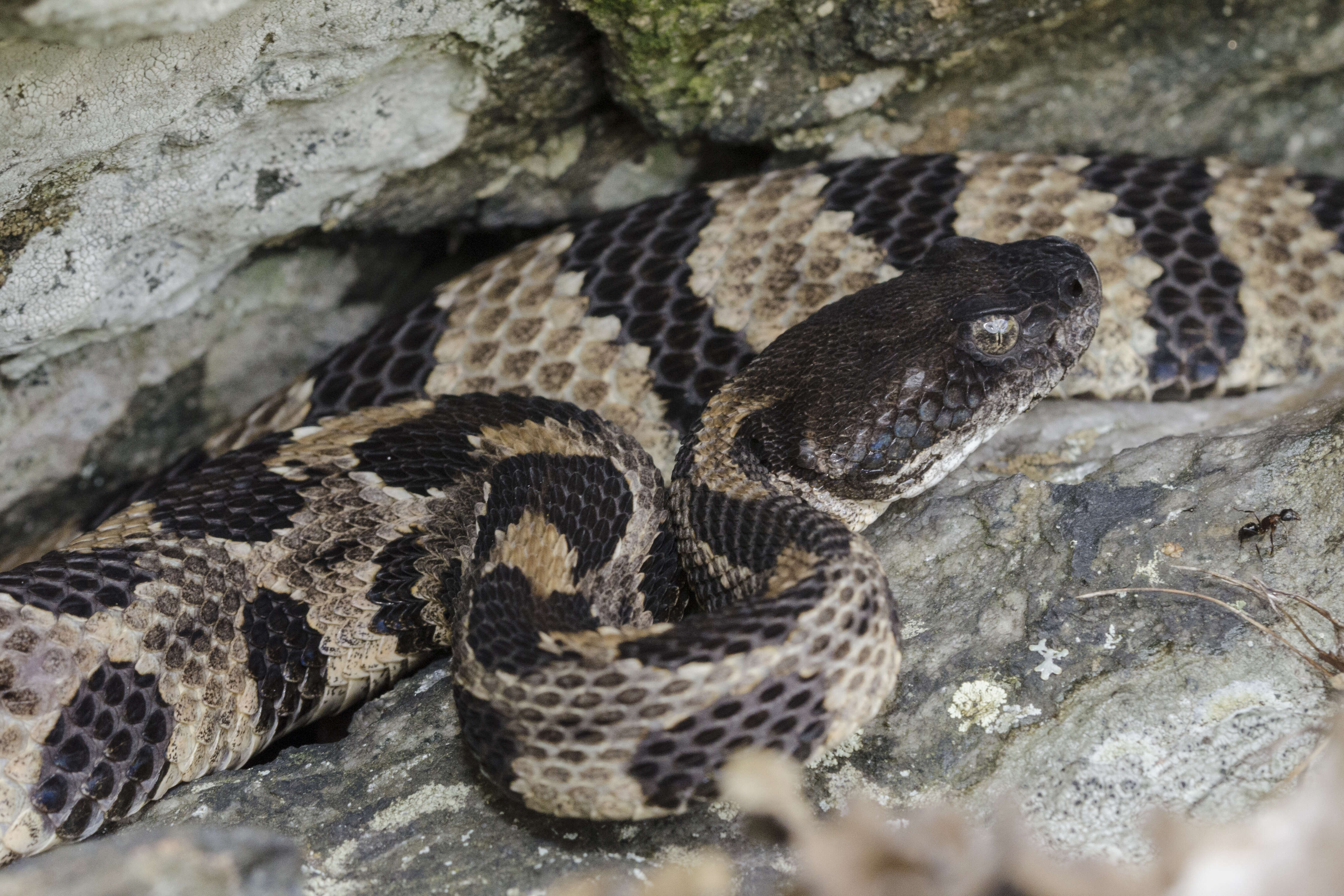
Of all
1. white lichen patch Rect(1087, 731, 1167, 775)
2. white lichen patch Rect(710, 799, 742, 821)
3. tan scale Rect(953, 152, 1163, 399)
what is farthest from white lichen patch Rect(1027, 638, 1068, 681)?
tan scale Rect(953, 152, 1163, 399)

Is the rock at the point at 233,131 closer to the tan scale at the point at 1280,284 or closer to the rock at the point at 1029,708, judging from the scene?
the rock at the point at 1029,708

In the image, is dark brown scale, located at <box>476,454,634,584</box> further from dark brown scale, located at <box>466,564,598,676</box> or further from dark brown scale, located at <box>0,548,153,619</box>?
dark brown scale, located at <box>0,548,153,619</box>

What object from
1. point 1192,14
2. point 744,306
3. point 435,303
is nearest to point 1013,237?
point 744,306

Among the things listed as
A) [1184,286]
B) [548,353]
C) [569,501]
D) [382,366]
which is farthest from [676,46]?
[1184,286]

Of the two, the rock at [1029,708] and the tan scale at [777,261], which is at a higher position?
the tan scale at [777,261]

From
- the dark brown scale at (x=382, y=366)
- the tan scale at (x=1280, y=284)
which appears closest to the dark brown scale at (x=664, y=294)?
the dark brown scale at (x=382, y=366)

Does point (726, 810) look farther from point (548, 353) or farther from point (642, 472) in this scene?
point (548, 353)

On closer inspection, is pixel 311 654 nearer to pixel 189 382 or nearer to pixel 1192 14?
pixel 189 382
